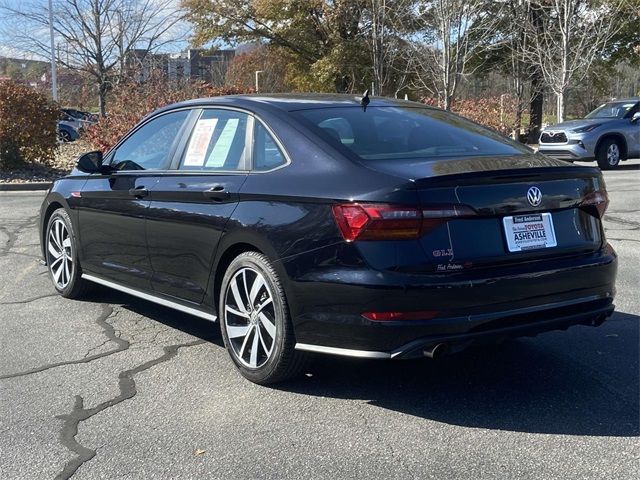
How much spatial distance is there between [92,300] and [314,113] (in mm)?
2887

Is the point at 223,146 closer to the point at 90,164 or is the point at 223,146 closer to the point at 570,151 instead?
the point at 90,164

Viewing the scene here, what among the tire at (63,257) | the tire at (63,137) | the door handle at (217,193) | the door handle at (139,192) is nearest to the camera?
the door handle at (217,193)

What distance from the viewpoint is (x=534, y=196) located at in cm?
391

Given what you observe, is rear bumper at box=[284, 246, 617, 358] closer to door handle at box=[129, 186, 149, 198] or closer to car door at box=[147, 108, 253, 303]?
car door at box=[147, 108, 253, 303]

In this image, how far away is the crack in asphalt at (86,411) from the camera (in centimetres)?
341

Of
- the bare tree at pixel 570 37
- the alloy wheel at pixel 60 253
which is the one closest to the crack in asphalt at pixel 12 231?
the alloy wheel at pixel 60 253

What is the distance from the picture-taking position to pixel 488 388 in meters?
4.22

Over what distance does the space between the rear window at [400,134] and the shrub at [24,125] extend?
1354cm

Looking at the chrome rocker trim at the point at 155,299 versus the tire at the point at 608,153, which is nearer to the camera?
the chrome rocker trim at the point at 155,299

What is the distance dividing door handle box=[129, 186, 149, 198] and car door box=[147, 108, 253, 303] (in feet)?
0.30

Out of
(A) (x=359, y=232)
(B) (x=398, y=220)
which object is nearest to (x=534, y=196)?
A: (B) (x=398, y=220)

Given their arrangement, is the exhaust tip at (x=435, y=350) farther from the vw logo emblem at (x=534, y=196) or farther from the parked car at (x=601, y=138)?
the parked car at (x=601, y=138)

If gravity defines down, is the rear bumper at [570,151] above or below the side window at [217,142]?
below

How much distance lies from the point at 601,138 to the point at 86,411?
1637 cm
